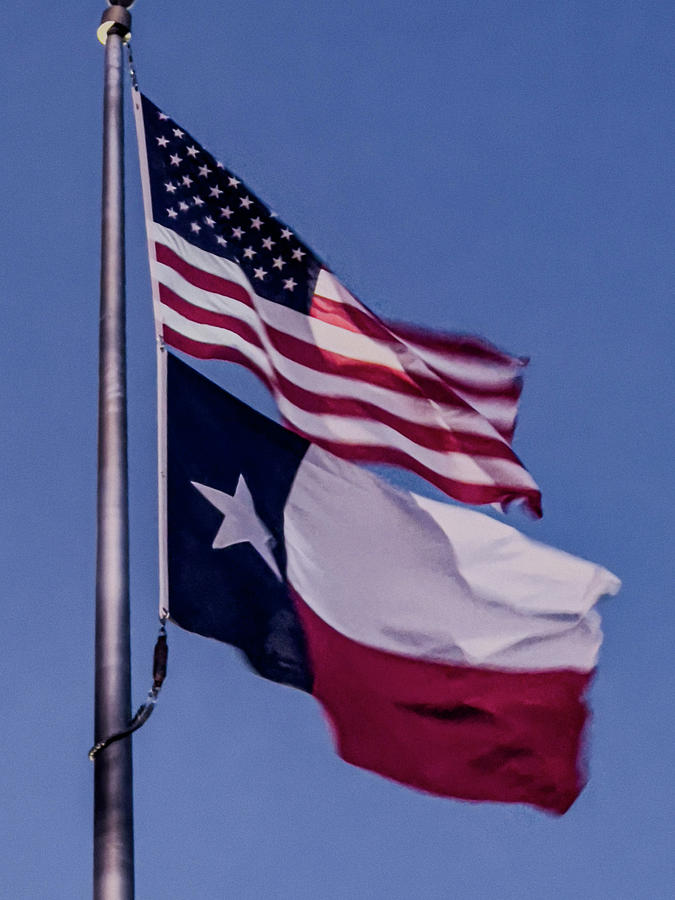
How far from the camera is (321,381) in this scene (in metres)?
13.0

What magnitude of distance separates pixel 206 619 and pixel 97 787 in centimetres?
179

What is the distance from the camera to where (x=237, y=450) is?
11.2m

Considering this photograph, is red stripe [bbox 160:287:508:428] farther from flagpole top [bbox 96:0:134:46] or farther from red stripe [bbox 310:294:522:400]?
flagpole top [bbox 96:0:134:46]

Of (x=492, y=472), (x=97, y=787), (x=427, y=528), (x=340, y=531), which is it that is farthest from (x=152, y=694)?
(x=492, y=472)

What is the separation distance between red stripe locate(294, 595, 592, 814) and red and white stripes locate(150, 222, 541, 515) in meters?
1.87

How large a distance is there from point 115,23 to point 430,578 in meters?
5.15

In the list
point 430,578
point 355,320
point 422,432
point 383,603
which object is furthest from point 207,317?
point 430,578

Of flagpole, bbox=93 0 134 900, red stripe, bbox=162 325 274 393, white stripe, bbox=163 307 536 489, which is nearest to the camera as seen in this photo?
flagpole, bbox=93 0 134 900

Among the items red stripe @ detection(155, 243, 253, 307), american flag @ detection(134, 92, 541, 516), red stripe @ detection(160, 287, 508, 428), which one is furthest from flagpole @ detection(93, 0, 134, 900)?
red stripe @ detection(160, 287, 508, 428)

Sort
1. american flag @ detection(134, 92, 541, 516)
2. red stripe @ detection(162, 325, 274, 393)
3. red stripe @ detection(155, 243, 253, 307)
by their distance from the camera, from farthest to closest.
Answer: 1. american flag @ detection(134, 92, 541, 516)
2. red stripe @ detection(155, 243, 253, 307)
3. red stripe @ detection(162, 325, 274, 393)

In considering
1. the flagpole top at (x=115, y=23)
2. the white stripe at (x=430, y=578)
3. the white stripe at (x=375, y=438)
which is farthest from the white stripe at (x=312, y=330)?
the flagpole top at (x=115, y=23)

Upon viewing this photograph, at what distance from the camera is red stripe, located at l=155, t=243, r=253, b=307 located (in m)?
12.1

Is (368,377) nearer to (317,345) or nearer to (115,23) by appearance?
(317,345)

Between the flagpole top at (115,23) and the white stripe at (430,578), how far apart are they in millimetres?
3764
